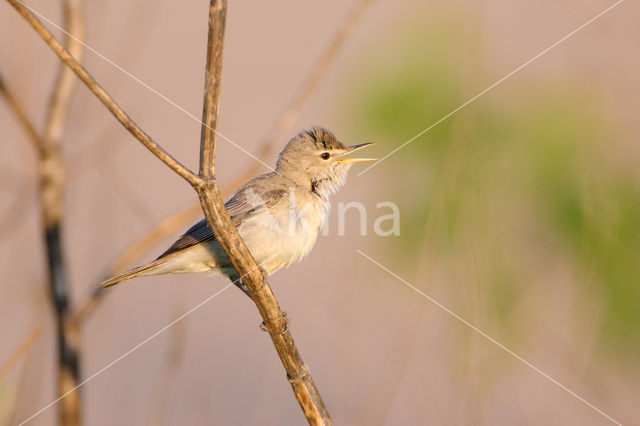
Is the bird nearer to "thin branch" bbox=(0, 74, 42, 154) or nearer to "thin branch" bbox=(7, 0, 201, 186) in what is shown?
"thin branch" bbox=(0, 74, 42, 154)

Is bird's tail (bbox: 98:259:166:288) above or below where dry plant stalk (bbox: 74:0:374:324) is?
above

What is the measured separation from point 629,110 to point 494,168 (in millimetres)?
1349

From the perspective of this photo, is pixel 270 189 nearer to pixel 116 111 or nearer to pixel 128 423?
pixel 128 423

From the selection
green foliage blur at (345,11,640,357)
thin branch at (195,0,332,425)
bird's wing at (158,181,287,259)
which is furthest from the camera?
green foliage blur at (345,11,640,357)

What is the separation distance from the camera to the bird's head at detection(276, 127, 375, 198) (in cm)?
426

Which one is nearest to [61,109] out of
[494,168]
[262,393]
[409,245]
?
[262,393]

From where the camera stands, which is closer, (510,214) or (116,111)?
(116,111)

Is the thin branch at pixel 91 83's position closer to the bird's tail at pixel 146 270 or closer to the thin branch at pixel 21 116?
the thin branch at pixel 21 116

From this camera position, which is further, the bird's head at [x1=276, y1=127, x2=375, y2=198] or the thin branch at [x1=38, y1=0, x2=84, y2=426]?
the bird's head at [x1=276, y1=127, x2=375, y2=198]

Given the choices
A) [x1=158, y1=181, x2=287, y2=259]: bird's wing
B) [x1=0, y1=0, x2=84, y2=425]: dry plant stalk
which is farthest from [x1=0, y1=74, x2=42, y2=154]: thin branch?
[x1=158, y1=181, x2=287, y2=259]: bird's wing

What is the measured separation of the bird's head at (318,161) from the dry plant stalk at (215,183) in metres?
1.74

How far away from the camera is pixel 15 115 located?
8.21ft

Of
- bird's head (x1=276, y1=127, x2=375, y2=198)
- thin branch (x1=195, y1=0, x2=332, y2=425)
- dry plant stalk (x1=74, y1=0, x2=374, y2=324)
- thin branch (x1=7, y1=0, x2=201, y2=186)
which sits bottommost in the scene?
thin branch (x1=195, y1=0, x2=332, y2=425)

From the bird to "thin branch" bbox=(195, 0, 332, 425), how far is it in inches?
44.7
